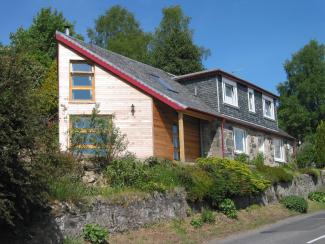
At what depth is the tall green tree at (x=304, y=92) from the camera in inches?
2112

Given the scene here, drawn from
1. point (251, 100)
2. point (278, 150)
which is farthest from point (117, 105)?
point (278, 150)

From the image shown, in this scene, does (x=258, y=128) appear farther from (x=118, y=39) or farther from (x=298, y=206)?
(x=118, y=39)

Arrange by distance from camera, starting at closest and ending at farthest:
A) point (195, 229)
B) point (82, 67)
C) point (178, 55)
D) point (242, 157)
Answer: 1. point (195, 229)
2. point (82, 67)
3. point (242, 157)
4. point (178, 55)

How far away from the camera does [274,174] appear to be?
25.0 m

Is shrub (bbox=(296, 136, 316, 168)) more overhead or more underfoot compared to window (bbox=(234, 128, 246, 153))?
more underfoot

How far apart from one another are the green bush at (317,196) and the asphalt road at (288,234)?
6.49 metres

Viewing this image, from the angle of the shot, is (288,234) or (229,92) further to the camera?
(229,92)

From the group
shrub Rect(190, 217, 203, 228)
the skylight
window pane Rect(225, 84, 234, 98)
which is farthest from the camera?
window pane Rect(225, 84, 234, 98)

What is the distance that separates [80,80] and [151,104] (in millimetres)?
3377

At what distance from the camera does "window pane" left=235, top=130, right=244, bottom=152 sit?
28731 mm

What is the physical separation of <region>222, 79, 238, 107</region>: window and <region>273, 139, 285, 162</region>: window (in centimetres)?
527

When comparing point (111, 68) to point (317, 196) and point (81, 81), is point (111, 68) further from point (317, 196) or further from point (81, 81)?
point (317, 196)

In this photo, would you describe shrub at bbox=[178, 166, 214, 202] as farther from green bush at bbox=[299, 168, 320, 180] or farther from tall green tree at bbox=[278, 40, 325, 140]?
tall green tree at bbox=[278, 40, 325, 140]

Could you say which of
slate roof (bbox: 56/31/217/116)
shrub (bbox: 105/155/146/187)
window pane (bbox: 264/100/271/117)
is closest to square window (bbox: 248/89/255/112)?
window pane (bbox: 264/100/271/117)
